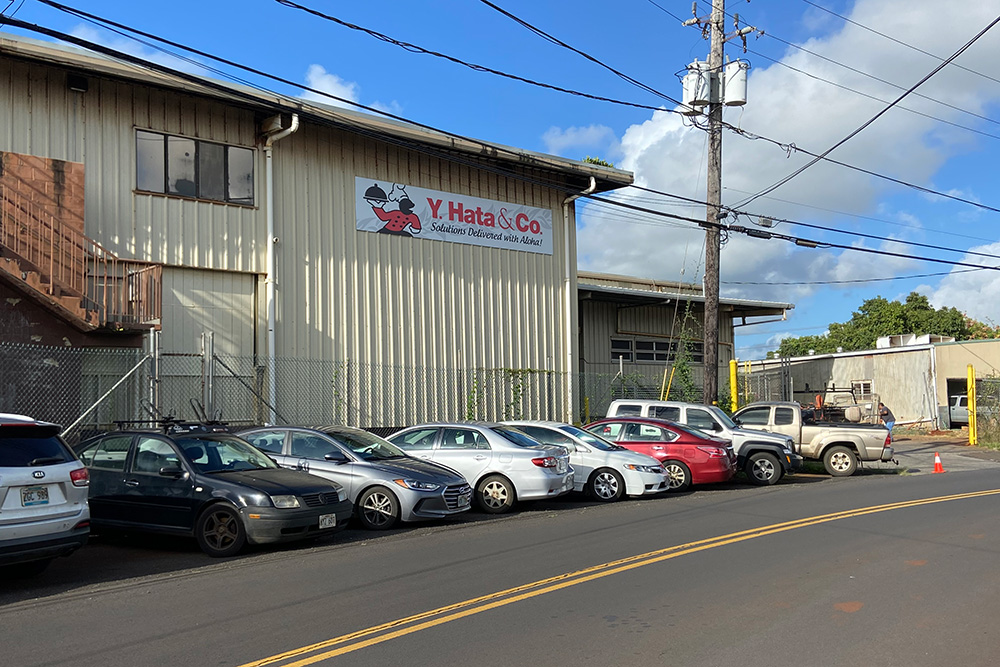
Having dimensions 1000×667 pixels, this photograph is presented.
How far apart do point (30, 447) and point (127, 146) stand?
1088 centimetres

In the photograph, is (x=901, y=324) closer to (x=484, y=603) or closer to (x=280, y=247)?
(x=280, y=247)

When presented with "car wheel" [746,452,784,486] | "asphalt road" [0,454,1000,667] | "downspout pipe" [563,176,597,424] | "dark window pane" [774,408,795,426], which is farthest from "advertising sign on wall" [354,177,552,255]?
"asphalt road" [0,454,1000,667]

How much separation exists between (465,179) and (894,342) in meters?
30.8

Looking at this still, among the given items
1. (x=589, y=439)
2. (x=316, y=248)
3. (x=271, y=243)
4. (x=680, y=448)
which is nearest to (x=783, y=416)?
(x=680, y=448)

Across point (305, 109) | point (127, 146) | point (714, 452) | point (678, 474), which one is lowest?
point (678, 474)

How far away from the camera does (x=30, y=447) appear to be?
8.87 metres

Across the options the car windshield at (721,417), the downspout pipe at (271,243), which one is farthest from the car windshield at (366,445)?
the car windshield at (721,417)

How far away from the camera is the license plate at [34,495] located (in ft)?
28.0

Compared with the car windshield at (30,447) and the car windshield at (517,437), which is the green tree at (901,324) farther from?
the car windshield at (30,447)

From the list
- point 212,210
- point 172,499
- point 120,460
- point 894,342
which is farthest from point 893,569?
point 894,342

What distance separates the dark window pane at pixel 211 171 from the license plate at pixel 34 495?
11.4 metres

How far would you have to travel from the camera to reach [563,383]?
24844 millimetres

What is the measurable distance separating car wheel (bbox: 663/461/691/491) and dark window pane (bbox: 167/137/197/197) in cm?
1084

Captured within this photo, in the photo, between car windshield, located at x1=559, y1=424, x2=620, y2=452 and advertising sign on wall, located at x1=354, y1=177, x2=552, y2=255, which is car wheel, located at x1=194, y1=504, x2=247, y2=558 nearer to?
car windshield, located at x1=559, y1=424, x2=620, y2=452
